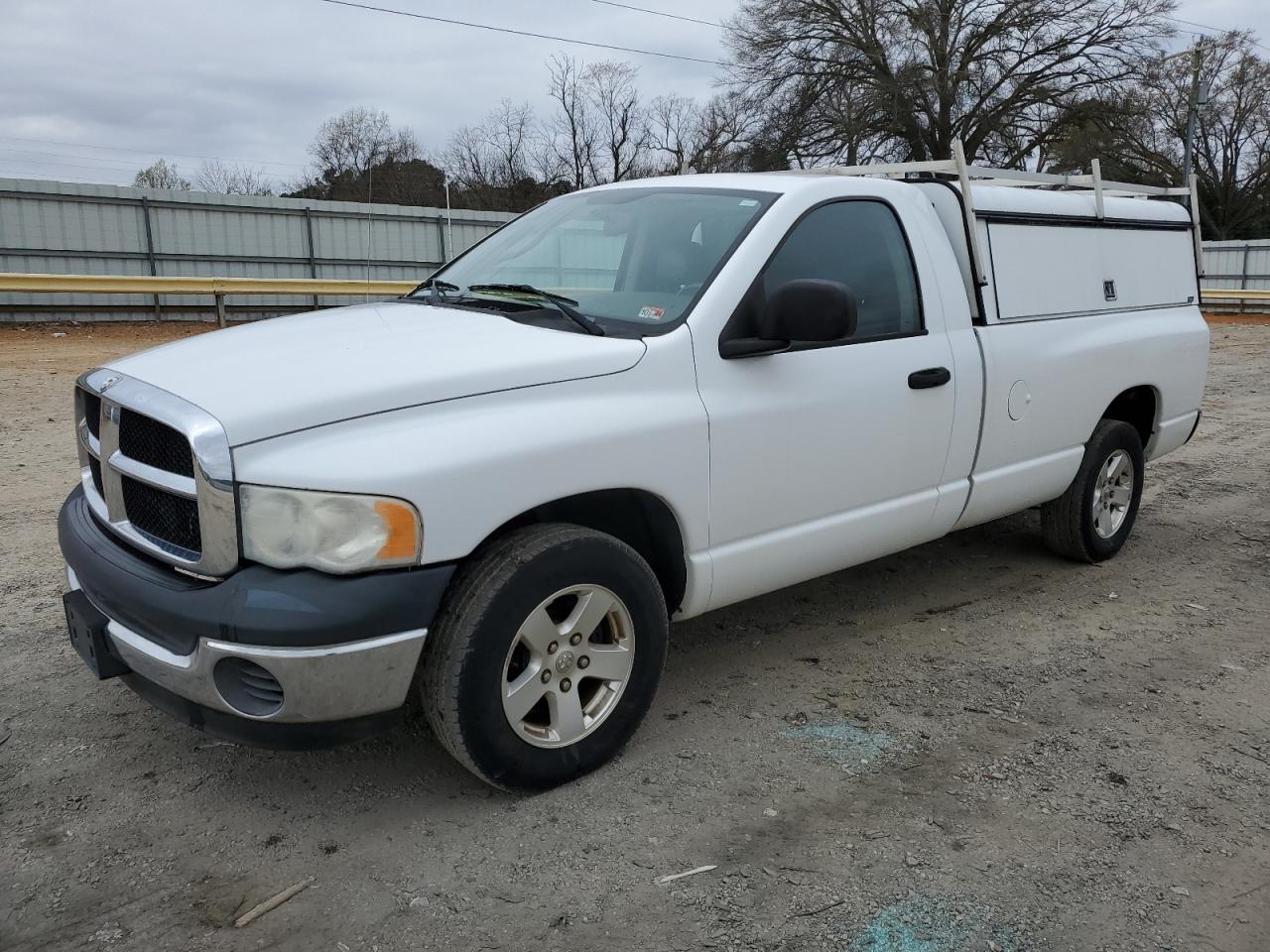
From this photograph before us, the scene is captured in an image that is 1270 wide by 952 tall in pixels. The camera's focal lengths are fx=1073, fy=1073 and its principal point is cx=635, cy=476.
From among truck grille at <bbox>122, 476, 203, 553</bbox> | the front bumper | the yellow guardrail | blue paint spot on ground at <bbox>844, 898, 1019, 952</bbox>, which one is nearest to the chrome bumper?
the front bumper

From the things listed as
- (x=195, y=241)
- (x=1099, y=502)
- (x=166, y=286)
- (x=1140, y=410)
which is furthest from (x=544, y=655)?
(x=195, y=241)

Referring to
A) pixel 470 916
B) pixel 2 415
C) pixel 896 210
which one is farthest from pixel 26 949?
pixel 2 415

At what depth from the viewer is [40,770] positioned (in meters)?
3.30

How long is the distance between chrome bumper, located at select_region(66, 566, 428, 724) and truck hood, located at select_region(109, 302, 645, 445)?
0.54m

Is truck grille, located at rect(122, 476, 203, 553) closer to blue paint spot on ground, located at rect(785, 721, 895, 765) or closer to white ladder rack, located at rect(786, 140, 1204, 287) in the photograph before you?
blue paint spot on ground, located at rect(785, 721, 895, 765)

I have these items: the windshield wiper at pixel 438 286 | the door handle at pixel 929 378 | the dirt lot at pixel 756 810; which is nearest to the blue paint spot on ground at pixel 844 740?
the dirt lot at pixel 756 810

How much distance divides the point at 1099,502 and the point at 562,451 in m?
3.58

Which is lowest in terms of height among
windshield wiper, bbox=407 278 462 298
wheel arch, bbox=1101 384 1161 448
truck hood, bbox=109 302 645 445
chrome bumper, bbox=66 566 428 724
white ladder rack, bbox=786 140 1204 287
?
chrome bumper, bbox=66 566 428 724

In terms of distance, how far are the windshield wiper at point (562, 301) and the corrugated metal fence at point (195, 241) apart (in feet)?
47.3

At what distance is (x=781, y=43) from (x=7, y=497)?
3295 cm

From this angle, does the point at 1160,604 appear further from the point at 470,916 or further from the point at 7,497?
the point at 7,497

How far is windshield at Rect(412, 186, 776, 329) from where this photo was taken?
3588 mm

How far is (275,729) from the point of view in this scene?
2752 mm

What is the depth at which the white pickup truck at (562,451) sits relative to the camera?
2.69 m
